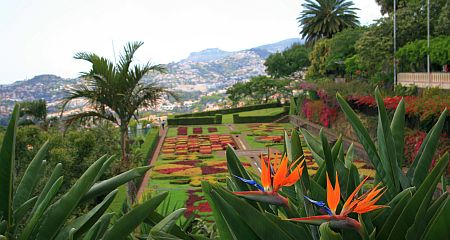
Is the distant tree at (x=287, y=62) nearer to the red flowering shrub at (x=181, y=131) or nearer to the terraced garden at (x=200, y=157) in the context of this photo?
the terraced garden at (x=200, y=157)

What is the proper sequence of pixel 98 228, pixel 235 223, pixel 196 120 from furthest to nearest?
1. pixel 196 120
2. pixel 98 228
3. pixel 235 223

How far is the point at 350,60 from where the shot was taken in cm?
3192

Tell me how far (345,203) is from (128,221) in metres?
0.85

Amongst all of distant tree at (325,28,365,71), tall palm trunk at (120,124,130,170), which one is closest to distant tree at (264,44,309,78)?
distant tree at (325,28,365,71)

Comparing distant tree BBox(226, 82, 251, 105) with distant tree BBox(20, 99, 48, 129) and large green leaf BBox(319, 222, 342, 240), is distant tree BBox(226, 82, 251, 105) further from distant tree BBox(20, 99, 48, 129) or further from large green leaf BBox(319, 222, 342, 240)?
large green leaf BBox(319, 222, 342, 240)

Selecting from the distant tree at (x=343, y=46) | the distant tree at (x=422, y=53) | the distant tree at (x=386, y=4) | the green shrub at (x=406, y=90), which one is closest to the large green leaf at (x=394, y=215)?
the green shrub at (x=406, y=90)

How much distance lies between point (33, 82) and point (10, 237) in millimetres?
63738

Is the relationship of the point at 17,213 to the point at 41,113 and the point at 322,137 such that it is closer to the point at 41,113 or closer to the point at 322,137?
the point at 322,137

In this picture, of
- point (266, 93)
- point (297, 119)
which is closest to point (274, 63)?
point (266, 93)

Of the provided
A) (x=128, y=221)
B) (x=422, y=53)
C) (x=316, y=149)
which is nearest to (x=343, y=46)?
(x=422, y=53)

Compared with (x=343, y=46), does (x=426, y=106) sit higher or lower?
lower

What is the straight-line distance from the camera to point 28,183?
7.05ft

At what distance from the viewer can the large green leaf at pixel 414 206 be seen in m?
1.44

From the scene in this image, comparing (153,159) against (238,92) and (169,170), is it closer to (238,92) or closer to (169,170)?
(169,170)
